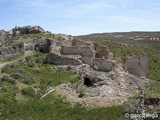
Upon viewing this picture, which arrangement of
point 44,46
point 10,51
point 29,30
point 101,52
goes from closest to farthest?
point 101,52 < point 44,46 < point 10,51 < point 29,30

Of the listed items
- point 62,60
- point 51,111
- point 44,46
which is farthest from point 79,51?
point 51,111

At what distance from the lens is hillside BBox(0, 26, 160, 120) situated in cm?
2206

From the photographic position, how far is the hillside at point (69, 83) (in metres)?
22.1

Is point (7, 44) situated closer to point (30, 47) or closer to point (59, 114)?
point (30, 47)

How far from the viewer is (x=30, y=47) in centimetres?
3522

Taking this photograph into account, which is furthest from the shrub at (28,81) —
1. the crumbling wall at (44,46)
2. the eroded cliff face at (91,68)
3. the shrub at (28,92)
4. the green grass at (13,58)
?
the crumbling wall at (44,46)

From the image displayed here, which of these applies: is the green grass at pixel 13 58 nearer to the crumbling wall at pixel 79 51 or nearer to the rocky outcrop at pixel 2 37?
the crumbling wall at pixel 79 51

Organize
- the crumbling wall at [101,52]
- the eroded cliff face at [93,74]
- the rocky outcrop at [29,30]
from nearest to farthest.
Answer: the eroded cliff face at [93,74]
the crumbling wall at [101,52]
the rocky outcrop at [29,30]

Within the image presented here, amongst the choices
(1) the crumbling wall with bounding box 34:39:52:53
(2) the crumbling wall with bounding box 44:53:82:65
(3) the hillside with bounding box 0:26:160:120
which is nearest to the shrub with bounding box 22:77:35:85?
(3) the hillside with bounding box 0:26:160:120

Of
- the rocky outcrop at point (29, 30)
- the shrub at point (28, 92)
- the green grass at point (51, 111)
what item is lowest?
the green grass at point (51, 111)

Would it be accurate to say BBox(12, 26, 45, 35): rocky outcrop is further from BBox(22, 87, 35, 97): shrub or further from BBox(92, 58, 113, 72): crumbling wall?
BBox(22, 87, 35, 97): shrub

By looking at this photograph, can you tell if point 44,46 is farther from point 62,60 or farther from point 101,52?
point 62,60

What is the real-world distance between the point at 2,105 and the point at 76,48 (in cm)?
943

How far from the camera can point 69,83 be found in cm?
2591
